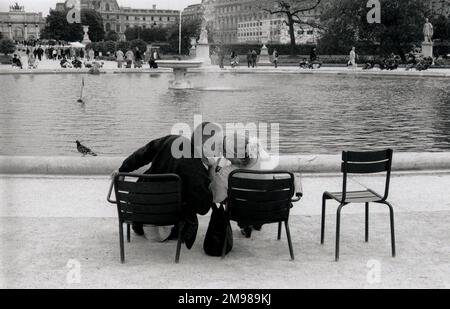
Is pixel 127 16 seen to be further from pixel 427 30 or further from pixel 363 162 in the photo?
pixel 363 162

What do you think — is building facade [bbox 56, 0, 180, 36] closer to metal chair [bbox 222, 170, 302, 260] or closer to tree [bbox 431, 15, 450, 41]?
tree [bbox 431, 15, 450, 41]

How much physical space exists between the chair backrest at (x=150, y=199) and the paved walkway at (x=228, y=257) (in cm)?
38

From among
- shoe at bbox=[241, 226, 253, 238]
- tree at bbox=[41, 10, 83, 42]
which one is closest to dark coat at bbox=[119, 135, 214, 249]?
shoe at bbox=[241, 226, 253, 238]

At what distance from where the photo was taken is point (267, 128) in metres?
15.1

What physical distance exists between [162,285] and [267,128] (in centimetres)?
1033

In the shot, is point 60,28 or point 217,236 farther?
point 60,28

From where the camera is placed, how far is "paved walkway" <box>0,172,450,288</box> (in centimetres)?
514

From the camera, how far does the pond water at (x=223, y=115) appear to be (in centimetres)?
1313

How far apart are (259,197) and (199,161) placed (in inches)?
23.8

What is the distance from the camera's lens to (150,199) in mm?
5438

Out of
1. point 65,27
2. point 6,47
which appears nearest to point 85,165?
point 6,47

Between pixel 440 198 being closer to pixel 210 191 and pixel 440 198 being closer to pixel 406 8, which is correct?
pixel 210 191

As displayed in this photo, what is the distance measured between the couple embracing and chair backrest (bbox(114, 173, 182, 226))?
19 centimetres

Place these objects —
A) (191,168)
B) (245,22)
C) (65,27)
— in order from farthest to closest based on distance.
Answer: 1. (245,22)
2. (65,27)
3. (191,168)
